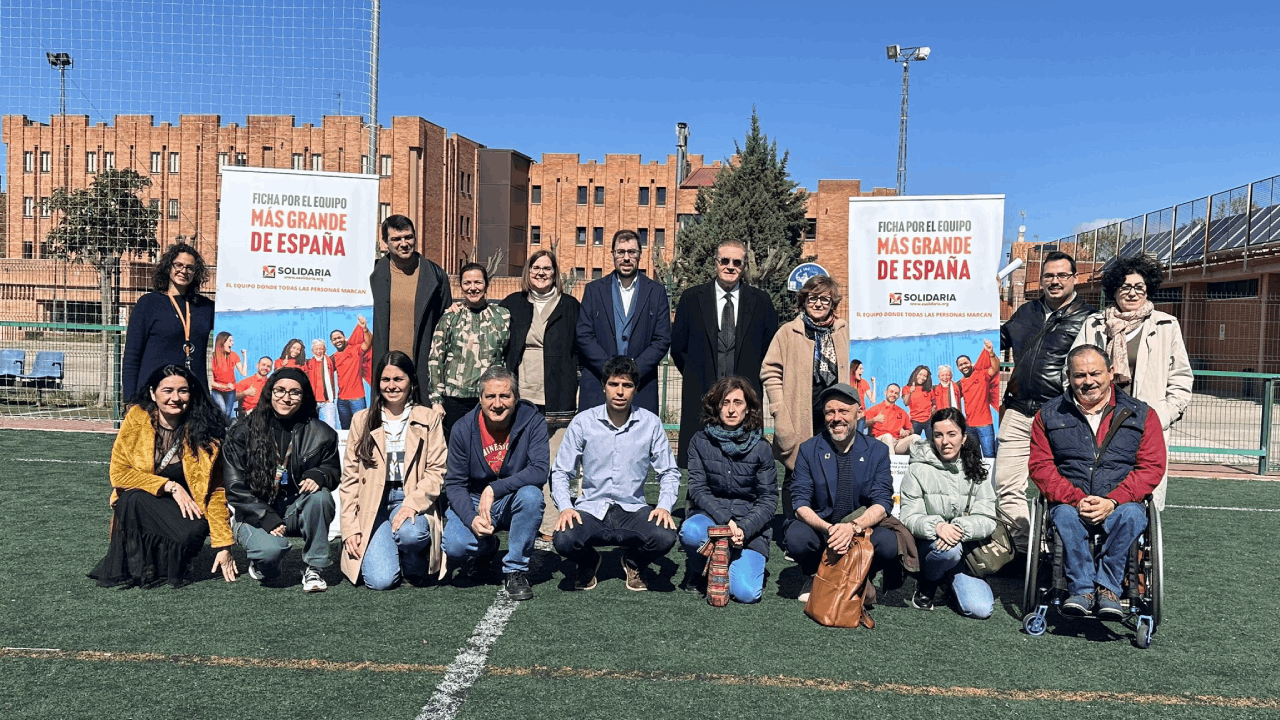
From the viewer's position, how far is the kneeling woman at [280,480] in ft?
16.2

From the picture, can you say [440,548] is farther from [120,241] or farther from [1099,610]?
[120,241]

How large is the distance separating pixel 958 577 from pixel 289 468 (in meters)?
3.50

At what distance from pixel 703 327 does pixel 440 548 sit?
85.8 inches

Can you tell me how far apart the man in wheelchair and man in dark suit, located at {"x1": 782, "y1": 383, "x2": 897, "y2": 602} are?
2.47ft

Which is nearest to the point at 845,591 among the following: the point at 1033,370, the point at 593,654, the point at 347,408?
the point at 593,654

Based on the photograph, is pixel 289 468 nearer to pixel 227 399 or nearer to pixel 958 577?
pixel 227 399

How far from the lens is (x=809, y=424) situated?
19.2 ft

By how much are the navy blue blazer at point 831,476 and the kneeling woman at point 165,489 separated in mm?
3011

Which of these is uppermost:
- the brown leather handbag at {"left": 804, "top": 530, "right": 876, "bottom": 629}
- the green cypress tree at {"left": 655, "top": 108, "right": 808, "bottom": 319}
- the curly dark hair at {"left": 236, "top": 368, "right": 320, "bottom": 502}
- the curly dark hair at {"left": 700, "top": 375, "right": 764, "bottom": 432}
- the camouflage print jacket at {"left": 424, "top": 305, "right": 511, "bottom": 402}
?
the green cypress tree at {"left": 655, "top": 108, "right": 808, "bottom": 319}

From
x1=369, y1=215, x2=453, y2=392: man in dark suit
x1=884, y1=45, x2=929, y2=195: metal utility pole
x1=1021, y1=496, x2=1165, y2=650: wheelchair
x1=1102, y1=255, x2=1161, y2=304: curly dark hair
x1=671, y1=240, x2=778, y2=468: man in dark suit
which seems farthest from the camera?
x1=884, y1=45, x2=929, y2=195: metal utility pole

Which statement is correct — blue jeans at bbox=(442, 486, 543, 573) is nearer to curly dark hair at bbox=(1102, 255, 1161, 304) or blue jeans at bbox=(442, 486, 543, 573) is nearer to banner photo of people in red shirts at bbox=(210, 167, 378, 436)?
banner photo of people in red shirts at bbox=(210, 167, 378, 436)

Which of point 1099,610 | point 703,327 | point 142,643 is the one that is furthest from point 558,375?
point 1099,610

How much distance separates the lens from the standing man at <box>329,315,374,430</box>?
6227 mm

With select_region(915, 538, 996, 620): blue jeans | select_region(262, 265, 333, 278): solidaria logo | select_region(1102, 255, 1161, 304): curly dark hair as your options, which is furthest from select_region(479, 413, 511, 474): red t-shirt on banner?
select_region(1102, 255, 1161, 304): curly dark hair
